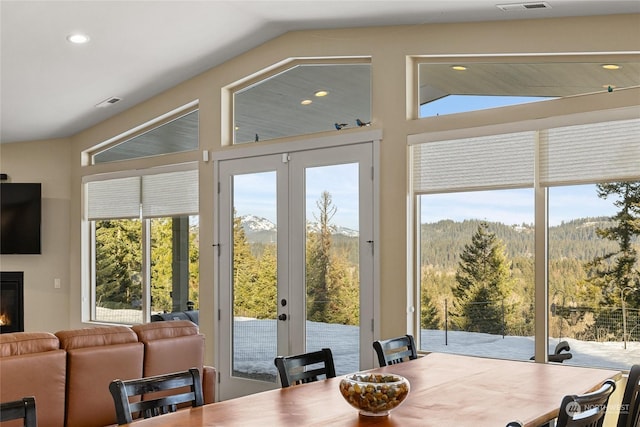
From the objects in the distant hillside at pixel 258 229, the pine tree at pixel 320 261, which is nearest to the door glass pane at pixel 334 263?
the pine tree at pixel 320 261

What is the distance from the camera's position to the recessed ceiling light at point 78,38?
550 centimetres

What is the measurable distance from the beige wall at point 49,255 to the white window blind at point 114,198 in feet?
1.76

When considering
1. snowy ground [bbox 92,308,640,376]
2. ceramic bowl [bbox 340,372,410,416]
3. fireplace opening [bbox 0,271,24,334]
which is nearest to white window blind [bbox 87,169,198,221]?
snowy ground [bbox 92,308,640,376]

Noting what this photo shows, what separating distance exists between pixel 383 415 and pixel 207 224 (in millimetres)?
4534

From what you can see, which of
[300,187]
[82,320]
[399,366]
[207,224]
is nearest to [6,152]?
[82,320]

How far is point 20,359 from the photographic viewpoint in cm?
365

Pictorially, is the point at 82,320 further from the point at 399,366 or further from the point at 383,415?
the point at 383,415

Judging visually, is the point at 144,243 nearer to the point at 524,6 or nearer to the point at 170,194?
the point at 170,194

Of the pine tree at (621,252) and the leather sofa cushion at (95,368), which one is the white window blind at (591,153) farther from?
the leather sofa cushion at (95,368)

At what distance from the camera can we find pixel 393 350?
4.02 m

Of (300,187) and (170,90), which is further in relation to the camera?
(170,90)

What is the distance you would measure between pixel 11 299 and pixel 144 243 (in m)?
2.43

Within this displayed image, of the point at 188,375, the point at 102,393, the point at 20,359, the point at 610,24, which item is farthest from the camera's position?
the point at 610,24

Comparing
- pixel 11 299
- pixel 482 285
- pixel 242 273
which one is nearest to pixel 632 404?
pixel 482 285
